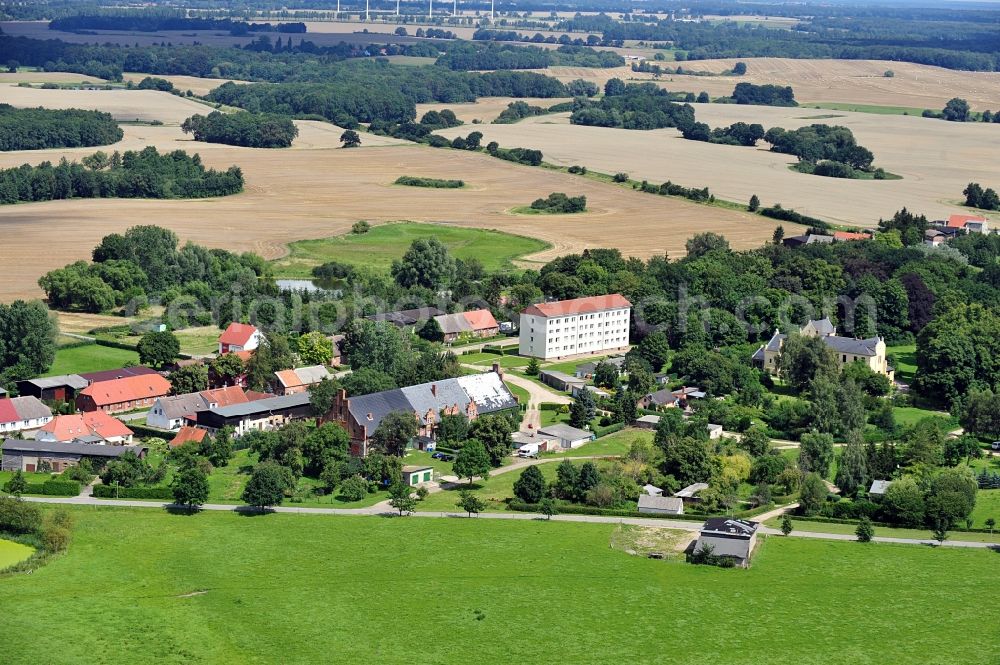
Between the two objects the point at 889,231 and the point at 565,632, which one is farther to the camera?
the point at 889,231

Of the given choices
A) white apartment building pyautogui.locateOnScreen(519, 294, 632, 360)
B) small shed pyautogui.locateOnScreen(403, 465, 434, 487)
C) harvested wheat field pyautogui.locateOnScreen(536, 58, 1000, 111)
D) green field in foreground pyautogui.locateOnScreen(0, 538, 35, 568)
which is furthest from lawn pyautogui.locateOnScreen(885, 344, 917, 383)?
harvested wheat field pyautogui.locateOnScreen(536, 58, 1000, 111)

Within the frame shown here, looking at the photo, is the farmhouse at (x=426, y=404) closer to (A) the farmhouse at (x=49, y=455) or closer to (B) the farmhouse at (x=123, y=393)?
(A) the farmhouse at (x=49, y=455)

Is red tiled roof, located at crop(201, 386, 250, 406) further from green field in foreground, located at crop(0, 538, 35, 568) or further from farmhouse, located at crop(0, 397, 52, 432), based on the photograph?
green field in foreground, located at crop(0, 538, 35, 568)

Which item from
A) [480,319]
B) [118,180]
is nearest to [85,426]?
[480,319]

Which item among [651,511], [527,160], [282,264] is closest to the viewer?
[651,511]

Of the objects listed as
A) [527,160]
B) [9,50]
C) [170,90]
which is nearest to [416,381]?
[527,160]

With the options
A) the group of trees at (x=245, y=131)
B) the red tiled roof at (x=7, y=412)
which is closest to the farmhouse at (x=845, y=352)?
the red tiled roof at (x=7, y=412)

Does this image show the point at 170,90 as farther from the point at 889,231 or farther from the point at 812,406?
the point at 812,406

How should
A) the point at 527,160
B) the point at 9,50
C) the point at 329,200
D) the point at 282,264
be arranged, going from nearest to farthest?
the point at 282,264 → the point at 329,200 → the point at 527,160 → the point at 9,50
